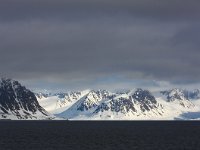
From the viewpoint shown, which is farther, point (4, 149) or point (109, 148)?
point (109, 148)

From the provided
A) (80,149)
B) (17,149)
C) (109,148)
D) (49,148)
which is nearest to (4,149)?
(17,149)

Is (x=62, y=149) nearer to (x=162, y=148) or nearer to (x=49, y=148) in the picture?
(x=49, y=148)

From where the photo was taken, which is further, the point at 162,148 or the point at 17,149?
the point at 162,148

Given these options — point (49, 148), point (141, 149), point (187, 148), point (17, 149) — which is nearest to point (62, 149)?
point (49, 148)

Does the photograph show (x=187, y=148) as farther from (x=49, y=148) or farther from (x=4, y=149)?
(x=4, y=149)

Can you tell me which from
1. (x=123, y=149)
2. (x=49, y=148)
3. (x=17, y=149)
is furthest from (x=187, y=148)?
(x=17, y=149)

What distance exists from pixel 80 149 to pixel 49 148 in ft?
38.7

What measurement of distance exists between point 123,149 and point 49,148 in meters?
27.8

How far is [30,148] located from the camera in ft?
601

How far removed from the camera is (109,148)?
189m

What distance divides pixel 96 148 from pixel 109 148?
504 centimetres

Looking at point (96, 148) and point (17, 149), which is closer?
point (17, 149)

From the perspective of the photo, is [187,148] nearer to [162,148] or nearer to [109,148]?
[162,148]

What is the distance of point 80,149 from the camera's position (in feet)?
607
